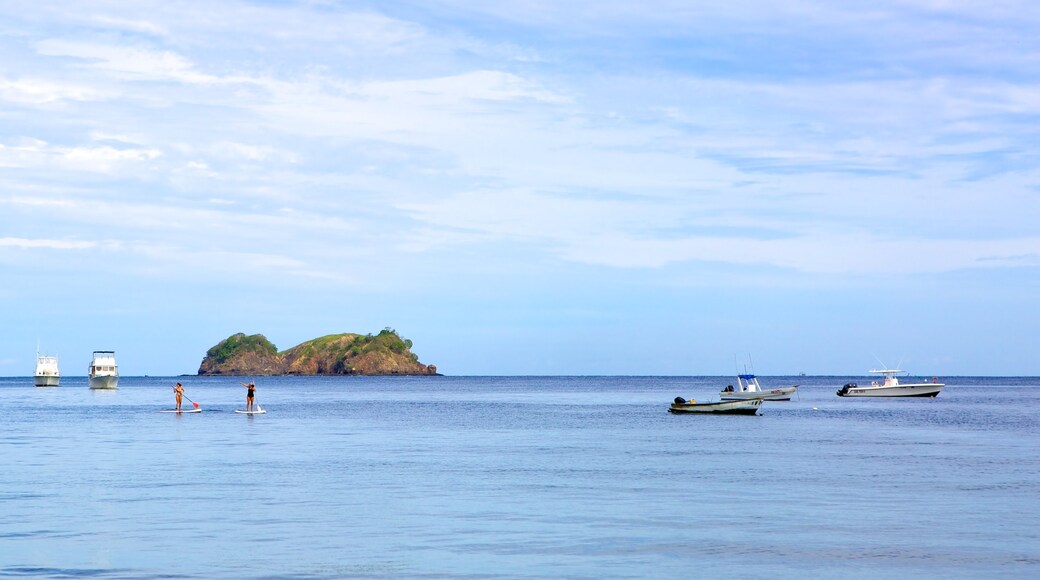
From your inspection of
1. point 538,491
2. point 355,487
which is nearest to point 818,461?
point 538,491

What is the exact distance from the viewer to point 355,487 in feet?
125

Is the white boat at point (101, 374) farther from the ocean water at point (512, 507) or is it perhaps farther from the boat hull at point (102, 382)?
the ocean water at point (512, 507)

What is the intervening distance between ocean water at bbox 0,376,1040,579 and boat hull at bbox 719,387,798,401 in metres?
46.7

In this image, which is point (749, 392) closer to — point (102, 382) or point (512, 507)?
point (512, 507)

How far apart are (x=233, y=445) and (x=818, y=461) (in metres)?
28.8

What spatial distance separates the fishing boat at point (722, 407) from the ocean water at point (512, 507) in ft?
105

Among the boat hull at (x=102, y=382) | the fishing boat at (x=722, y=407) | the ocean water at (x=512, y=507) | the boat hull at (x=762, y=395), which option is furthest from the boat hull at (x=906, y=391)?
the boat hull at (x=102, y=382)

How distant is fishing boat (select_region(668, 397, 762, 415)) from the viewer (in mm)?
98250

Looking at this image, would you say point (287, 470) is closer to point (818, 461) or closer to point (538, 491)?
point (538, 491)

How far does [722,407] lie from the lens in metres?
99.1

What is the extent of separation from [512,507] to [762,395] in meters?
95.7

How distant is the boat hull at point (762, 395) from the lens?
112875 mm

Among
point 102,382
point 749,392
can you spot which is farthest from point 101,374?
point 749,392

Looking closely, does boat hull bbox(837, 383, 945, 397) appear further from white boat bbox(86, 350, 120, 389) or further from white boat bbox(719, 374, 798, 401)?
white boat bbox(86, 350, 120, 389)
